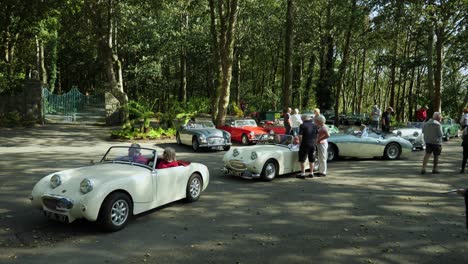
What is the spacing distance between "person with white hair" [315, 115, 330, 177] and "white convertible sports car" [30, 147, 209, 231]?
4388 millimetres

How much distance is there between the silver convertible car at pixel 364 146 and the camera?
14.3 meters

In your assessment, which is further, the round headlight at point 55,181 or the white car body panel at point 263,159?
the white car body panel at point 263,159

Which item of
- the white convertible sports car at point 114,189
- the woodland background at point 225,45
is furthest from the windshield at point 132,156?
the woodland background at point 225,45

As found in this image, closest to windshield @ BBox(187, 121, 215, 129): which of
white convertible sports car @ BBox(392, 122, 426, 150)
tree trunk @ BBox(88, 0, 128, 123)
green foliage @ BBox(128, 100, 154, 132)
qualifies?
green foliage @ BBox(128, 100, 154, 132)

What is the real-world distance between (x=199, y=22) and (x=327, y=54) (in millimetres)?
13866

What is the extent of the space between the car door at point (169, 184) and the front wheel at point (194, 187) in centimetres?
14

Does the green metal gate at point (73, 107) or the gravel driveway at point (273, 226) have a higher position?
the green metal gate at point (73, 107)

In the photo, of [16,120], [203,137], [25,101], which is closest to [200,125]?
[203,137]

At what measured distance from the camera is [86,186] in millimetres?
6227

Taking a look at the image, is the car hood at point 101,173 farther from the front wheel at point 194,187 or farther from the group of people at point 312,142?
the group of people at point 312,142

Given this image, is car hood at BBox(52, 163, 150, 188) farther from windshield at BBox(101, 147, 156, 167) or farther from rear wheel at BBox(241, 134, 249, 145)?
rear wheel at BBox(241, 134, 249, 145)

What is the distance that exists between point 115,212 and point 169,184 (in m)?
1.43

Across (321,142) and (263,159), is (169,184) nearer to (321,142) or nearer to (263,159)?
(263,159)

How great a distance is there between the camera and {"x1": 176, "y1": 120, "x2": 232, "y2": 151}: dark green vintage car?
643 inches
